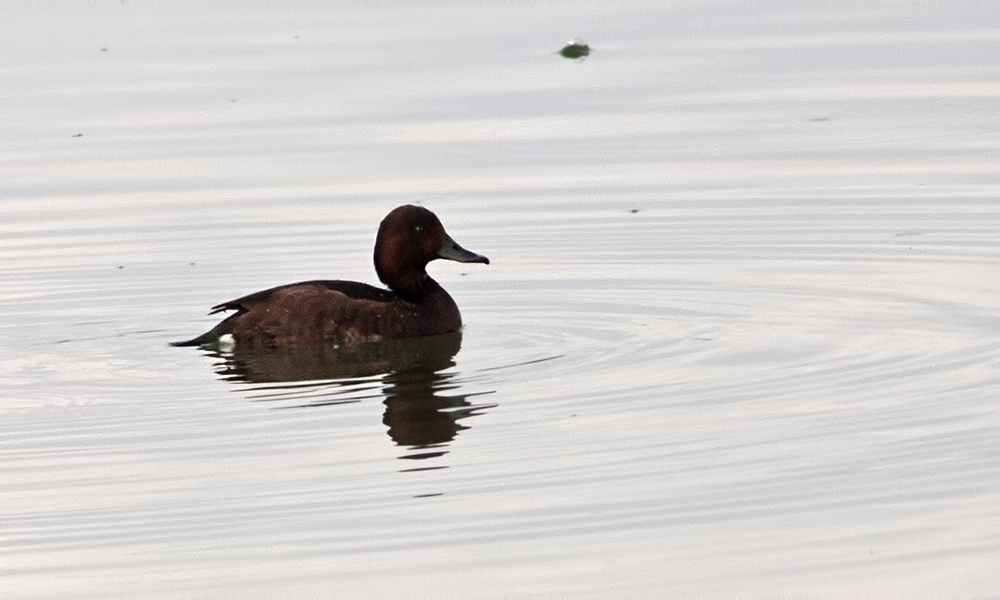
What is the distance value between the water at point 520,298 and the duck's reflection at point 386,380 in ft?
0.12

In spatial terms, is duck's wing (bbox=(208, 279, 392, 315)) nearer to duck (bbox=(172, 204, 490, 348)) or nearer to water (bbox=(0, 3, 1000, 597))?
duck (bbox=(172, 204, 490, 348))

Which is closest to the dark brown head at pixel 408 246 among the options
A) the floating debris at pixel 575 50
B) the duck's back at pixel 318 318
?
the duck's back at pixel 318 318

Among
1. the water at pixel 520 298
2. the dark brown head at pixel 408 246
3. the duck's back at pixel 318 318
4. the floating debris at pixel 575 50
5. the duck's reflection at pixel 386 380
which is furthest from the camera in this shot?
the floating debris at pixel 575 50

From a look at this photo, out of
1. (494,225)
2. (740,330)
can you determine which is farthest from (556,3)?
(740,330)

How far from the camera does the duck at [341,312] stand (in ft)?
35.8

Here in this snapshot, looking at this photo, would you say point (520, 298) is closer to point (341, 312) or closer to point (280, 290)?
point (341, 312)

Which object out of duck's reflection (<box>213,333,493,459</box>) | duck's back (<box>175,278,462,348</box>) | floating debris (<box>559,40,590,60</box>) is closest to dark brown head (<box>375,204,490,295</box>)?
duck's back (<box>175,278,462,348</box>)

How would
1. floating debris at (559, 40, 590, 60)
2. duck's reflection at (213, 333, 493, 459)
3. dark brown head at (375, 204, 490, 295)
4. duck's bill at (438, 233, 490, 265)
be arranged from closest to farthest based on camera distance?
duck's reflection at (213, 333, 493, 459)
dark brown head at (375, 204, 490, 295)
duck's bill at (438, 233, 490, 265)
floating debris at (559, 40, 590, 60)

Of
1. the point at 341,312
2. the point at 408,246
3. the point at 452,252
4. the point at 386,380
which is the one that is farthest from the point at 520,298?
the point at 386,380

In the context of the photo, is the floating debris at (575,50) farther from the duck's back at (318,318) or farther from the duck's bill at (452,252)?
the duck's back at (318,318)

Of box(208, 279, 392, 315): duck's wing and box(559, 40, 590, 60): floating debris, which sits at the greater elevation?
box(208, 279, 392, 315): duck's wing

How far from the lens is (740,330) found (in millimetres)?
10422

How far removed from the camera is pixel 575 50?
1753cm

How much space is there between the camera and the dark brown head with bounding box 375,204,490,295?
11.4 metres
